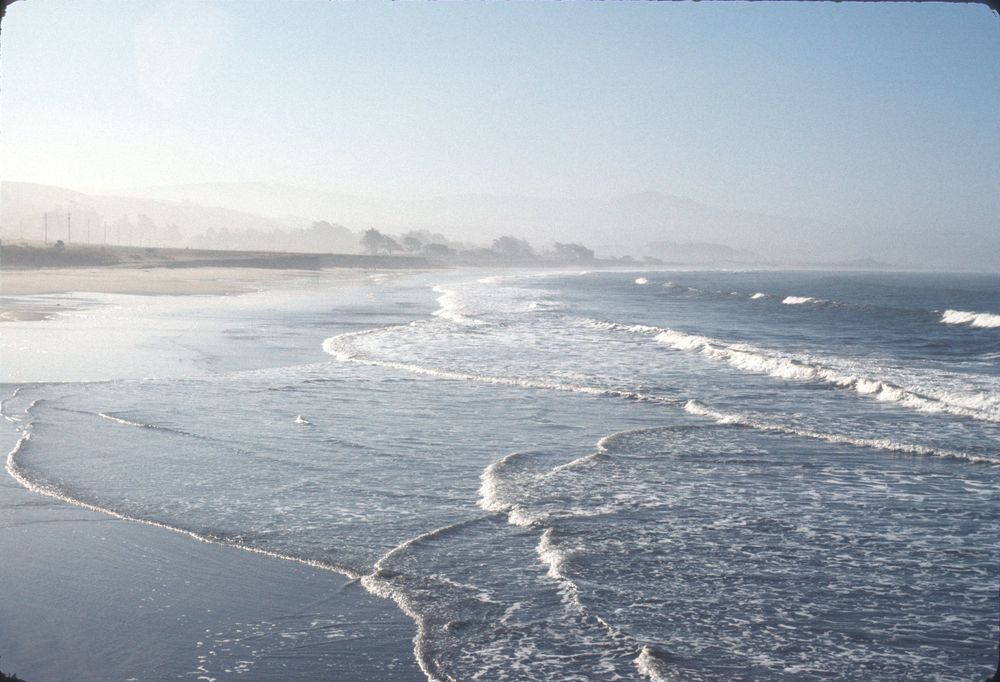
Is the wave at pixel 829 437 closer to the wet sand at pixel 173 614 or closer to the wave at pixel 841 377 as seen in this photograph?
the wave at pixel 841 377

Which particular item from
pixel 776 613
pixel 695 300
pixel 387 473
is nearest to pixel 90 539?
pixel 387 473

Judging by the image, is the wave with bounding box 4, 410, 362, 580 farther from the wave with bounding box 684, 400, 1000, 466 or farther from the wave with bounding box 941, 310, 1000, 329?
the wave with bounding box 941, 310, 1000, 329

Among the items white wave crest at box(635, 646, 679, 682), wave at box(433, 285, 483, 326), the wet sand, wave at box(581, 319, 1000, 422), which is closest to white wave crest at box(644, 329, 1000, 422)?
wave at box(581, 319, 1000, 422)

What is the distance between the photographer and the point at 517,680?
4.74m

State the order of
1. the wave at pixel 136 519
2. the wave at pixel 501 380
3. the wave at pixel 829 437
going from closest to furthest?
1. the wave at pixel 136 519
2. the wave at pixel 829 437
3. the wave at pixel 501 380

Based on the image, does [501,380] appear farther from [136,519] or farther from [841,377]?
[136,519]

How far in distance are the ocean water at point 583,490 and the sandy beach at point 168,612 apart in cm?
20

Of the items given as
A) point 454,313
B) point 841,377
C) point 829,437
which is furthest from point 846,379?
point 454,313

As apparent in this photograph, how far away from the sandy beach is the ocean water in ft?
0.66

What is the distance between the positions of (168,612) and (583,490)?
14.1 ft

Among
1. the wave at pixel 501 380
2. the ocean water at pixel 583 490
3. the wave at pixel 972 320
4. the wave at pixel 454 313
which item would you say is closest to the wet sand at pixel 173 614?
the ocean water at pixel 583 490

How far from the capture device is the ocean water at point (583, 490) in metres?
5.34

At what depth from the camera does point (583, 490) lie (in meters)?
8.66

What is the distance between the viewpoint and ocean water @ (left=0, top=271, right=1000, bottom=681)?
5.34 metres
